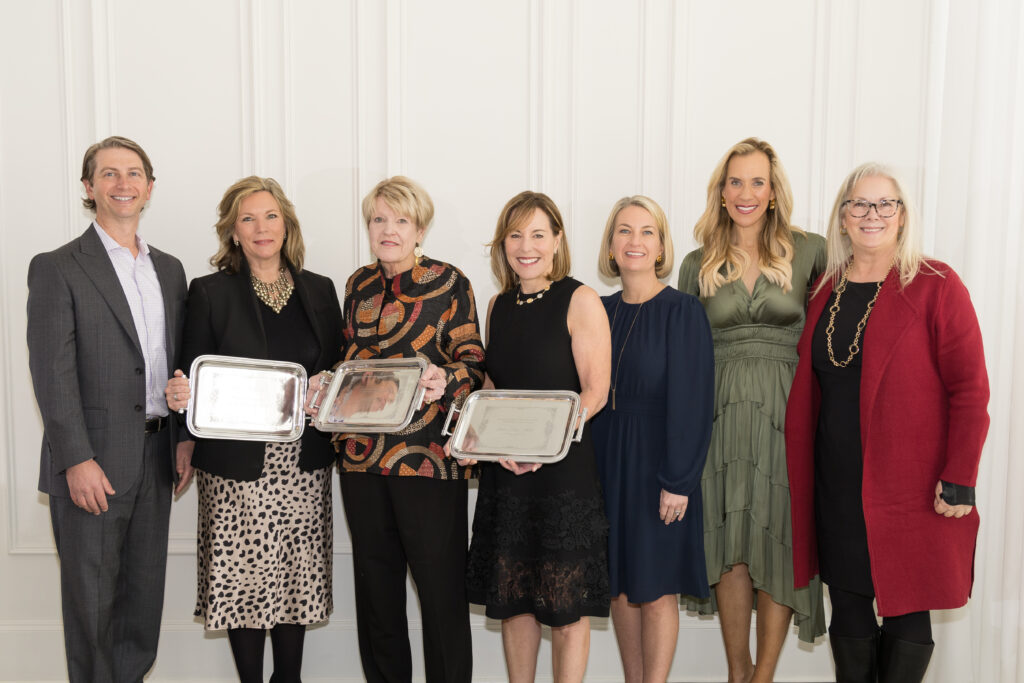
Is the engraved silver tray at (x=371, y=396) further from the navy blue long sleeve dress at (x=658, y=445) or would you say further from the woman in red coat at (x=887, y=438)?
the woman in red coat at (x=887, y=438)

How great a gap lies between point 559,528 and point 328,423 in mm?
877

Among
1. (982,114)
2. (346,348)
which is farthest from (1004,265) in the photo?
(346,348)

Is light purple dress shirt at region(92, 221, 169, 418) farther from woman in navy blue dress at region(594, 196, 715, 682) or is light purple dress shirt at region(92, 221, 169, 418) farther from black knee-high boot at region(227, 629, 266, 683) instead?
woman in navy blue dress at region(594, 196, 715, 682)

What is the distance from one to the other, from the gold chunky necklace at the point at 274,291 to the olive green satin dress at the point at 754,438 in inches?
64.2

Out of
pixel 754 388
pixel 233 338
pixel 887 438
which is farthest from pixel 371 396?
pixel 887 438

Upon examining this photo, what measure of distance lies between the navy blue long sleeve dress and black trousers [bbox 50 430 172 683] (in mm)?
1671

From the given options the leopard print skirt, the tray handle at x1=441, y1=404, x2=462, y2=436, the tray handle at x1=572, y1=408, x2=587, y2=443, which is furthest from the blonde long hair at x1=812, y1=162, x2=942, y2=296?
the leopard print skirt

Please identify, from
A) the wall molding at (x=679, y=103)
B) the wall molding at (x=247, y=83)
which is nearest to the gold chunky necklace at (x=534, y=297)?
the wall molding at (x=679, y=103)

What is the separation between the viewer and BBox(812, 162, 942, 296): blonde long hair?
94.1 inches

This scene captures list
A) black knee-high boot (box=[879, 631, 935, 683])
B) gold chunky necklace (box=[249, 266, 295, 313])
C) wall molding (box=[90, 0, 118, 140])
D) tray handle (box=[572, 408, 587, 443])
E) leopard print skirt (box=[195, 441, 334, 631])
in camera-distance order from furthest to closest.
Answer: wall molding (box=[90, 0, 118, 140]) → gold chunky necklace (box=[249, 266, 295, 313]) → leopard print skirt (box=[195, 441, 334, 631]) → black knee-high boot (box=[879, 631, 935, 683]) → tray handle (box=[572, 408, 587, 443])

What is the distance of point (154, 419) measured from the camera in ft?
8.70

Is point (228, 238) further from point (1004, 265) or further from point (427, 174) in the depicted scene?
point (1004, 265)

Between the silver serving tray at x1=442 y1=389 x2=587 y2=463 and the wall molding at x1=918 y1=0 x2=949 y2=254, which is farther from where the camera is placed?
the wall molding at x1=918 y1=0 x2=949 y2=254

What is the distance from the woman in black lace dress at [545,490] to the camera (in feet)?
7.75
